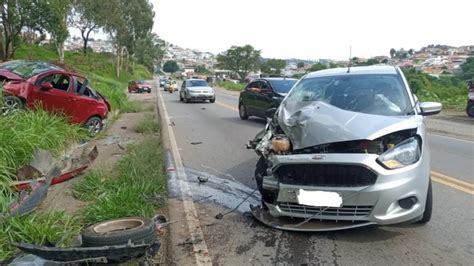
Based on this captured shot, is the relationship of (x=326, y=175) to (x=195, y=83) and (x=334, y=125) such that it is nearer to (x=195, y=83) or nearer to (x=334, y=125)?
(x=334, y=125)

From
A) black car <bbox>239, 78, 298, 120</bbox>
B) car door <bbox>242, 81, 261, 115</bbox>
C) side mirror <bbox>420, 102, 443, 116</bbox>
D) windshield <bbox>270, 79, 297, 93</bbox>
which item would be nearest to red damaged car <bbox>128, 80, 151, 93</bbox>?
black car <bbox>239, 78, 298, 120</bbox>

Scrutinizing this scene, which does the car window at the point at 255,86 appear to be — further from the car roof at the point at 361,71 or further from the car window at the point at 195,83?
the car window at the point at 195,83

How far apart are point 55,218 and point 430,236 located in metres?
3.88

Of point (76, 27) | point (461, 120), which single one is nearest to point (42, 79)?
point (461, 120)

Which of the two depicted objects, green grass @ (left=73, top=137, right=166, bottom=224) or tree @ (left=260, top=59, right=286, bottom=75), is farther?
tree @ (left=260, top=59, right=286, bottom=75)

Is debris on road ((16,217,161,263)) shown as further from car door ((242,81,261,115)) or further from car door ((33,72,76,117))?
car door ((242,81,261,115))

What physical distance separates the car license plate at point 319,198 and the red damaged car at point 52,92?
22.3 feet

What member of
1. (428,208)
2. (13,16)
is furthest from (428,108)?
(13,16)

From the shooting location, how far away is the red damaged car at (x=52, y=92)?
10.0 meters

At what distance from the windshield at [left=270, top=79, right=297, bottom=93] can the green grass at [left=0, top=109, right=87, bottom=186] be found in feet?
22.0

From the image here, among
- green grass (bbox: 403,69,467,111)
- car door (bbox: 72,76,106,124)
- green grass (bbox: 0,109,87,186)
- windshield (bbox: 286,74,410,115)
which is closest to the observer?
windshield (bbox: 286,74,410,115)

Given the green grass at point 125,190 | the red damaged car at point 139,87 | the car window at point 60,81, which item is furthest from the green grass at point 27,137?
the red damaged car at point 139,87

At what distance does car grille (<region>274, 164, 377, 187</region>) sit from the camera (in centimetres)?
427

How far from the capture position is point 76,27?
48.7m
